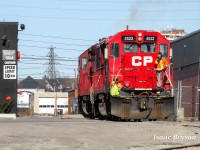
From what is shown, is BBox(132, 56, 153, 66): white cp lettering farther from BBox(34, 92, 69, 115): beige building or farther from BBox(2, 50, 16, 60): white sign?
BBox(34, 92, 69, 115): beige building

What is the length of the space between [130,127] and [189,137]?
9.54ft

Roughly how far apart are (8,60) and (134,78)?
1479cm

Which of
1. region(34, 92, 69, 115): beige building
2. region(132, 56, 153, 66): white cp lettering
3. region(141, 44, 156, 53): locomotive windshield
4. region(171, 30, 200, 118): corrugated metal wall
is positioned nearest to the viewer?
region(132, 56, 153, 66): white cp lettering

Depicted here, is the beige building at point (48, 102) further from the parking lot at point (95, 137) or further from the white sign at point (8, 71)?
the parking lot at point (95, 137)

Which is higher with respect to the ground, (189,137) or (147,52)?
(147,52)

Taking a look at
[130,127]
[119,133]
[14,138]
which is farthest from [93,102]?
[14,138]

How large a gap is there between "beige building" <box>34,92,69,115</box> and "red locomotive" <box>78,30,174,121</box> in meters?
107

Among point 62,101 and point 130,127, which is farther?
point 62,101

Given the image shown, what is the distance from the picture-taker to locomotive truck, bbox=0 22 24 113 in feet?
115

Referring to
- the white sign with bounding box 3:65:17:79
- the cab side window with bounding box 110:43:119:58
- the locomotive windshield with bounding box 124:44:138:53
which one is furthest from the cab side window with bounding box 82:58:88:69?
the white sign with bounding box 3:65:17:79

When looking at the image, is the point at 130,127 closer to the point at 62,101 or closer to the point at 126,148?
the point at 126,148

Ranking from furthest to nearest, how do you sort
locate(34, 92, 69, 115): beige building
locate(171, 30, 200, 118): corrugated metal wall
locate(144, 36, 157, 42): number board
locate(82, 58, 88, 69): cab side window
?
locate(34, 92, 69, 115): beige building → locate(171, 30, 200, 118): corrugated metal wall → locate(82, 58, 88, 69): cab side window → locate(144, 36, 157, 42): number board

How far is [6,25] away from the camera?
1387 inches

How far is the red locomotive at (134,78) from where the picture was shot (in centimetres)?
2202
